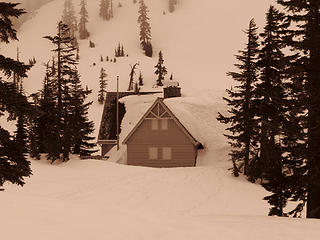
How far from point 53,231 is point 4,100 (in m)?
5.90

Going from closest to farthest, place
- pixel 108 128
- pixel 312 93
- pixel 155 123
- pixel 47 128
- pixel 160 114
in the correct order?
pixel 312 93 → pixel 47 128 → pixel 160 114 → pixel 155 123 → pixel 108 128

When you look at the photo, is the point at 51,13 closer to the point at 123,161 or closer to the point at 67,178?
the point at 123,161

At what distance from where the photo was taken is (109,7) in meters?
144

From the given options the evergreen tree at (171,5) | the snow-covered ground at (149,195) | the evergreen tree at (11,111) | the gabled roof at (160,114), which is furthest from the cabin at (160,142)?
the evergreen tree at (171,5)

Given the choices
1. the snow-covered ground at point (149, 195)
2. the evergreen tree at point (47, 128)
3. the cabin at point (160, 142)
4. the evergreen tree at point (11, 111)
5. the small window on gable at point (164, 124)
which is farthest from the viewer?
the small window on gable at point (164, 124)

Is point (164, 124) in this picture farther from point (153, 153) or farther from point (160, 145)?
point (153, 153)

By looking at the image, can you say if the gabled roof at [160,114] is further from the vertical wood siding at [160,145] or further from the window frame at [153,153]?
the window frame at [153,153]

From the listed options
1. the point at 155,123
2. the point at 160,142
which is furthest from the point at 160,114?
the point at 160,142

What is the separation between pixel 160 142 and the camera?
33750 mm

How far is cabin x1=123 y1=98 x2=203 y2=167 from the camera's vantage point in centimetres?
3325

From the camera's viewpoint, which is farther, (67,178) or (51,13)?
(51,13)

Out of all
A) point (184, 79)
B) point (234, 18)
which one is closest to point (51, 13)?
point (234, 18)

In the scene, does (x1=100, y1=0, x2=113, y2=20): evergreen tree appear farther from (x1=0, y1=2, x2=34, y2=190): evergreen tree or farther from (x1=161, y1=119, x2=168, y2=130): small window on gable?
(x1=0, y1=2, x2=34, y2=190): evergreen tree

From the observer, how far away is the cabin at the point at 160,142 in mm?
33250
